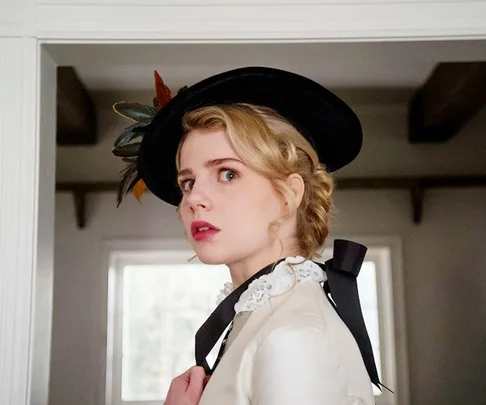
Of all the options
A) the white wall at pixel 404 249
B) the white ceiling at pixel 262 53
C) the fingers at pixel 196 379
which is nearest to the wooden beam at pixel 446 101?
the white wall at pixel 404 249

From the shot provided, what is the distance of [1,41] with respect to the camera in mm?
1364

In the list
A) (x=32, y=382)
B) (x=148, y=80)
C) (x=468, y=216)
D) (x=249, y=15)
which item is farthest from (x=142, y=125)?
(x=468, y=216)

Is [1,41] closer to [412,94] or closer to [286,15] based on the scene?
[286,15]

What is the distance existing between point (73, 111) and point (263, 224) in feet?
6.59

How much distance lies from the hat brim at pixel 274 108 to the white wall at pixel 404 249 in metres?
1.95

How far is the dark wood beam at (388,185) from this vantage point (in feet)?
10.2

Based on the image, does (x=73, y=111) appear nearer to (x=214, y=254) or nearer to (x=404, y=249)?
(x=404, y=249)

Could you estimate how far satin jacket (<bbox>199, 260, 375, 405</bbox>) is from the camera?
0.82 meters

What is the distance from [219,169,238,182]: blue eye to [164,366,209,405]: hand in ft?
0.93

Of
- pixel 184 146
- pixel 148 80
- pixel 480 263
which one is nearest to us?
pixel 184 146

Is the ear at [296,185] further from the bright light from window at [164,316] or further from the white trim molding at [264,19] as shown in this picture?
the bright light from window at [164,316]

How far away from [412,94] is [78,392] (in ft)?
6.50

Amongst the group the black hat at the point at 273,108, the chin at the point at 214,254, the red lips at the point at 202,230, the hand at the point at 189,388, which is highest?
the black hat at the point at 273,108

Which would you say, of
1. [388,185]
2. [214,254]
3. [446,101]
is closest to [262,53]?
[214,254]
